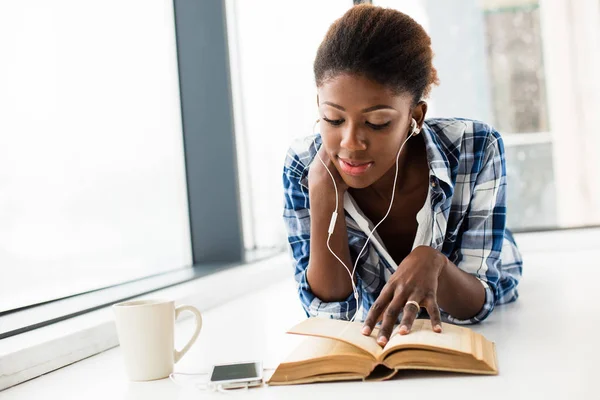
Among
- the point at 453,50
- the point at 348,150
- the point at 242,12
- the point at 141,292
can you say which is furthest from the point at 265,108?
the point at 348,150

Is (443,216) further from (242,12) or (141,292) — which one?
(242,12)

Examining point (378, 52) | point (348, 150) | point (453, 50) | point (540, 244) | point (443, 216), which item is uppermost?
point (453, 50)

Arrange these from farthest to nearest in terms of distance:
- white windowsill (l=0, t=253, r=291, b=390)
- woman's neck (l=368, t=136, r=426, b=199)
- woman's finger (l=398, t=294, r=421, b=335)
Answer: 1. woman's neck (l=368, t=136, r=426, b=199)
2. white windowsill (l=0, t=253, r=291, b=390)
3. woman's finger (l=398, t=294, r=421, b=335)

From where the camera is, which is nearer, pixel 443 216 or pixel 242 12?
pixel 443 216

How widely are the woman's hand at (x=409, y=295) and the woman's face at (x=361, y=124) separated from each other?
20cm

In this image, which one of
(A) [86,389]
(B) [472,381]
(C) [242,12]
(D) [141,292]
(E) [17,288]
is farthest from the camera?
(C) [242,12]

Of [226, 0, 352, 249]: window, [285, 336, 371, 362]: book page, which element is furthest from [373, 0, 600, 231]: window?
[285, 336, 371, 362]: book page

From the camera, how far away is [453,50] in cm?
338

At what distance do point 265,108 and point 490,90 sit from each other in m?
1.11

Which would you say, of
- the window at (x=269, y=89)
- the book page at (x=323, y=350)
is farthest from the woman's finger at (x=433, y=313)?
the window at (x=269, y=89)

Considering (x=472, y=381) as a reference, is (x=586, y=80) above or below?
above

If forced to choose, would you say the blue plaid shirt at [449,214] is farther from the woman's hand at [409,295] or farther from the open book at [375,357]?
the open book at [375,357]

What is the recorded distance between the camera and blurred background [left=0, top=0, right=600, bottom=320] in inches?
66.2

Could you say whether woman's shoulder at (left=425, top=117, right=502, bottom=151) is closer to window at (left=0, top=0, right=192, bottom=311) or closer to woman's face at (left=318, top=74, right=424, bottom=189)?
woman's face at (left=318, top=74, right=424, bottom=189)
